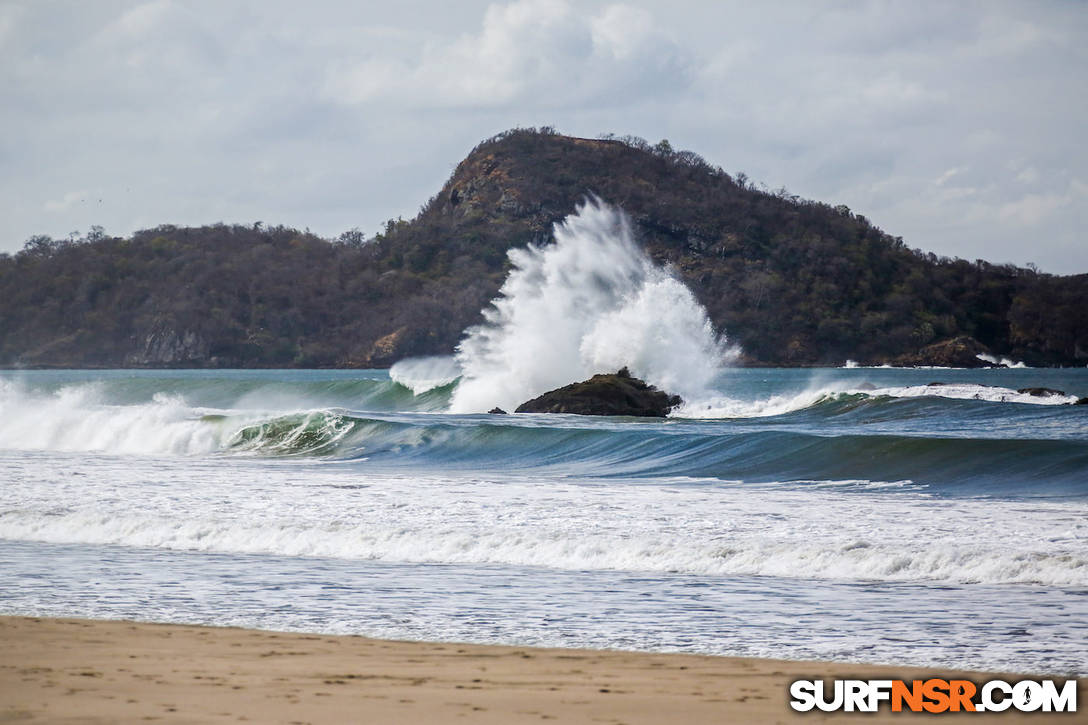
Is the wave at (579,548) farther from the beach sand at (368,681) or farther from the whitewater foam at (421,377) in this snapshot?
the whitewater foam at (421,377)

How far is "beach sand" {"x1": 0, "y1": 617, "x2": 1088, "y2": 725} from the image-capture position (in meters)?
5.75

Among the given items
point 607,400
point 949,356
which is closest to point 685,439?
point 607,400

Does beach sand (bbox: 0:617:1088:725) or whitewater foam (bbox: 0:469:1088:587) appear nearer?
beach sand (bbox: 0:617:1088:725)

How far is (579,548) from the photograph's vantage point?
11.1m

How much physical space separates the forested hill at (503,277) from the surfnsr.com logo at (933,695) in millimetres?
103258

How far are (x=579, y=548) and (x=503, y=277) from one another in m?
106

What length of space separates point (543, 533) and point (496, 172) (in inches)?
4913

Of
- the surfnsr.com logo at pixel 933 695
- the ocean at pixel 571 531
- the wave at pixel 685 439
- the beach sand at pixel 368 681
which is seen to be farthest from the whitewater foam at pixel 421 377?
the surfnsr.com logo at pixel 933 695

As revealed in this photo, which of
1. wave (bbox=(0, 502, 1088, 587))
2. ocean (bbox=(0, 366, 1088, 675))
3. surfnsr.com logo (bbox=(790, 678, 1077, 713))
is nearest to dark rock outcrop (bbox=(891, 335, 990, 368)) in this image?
ocean (bbox=(0, 366, 1088, 675))

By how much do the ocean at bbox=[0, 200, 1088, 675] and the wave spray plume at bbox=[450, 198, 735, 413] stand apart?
8.80m

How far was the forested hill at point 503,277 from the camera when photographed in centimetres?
11444

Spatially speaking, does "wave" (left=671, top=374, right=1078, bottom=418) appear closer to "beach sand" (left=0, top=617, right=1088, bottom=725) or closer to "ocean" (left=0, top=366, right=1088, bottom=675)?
"ocean" (left=0, top=366, right=1088, bottom=675)

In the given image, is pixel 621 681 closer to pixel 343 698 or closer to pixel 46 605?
pixel 343 698

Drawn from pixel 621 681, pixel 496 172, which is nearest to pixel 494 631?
pixel 621 681
